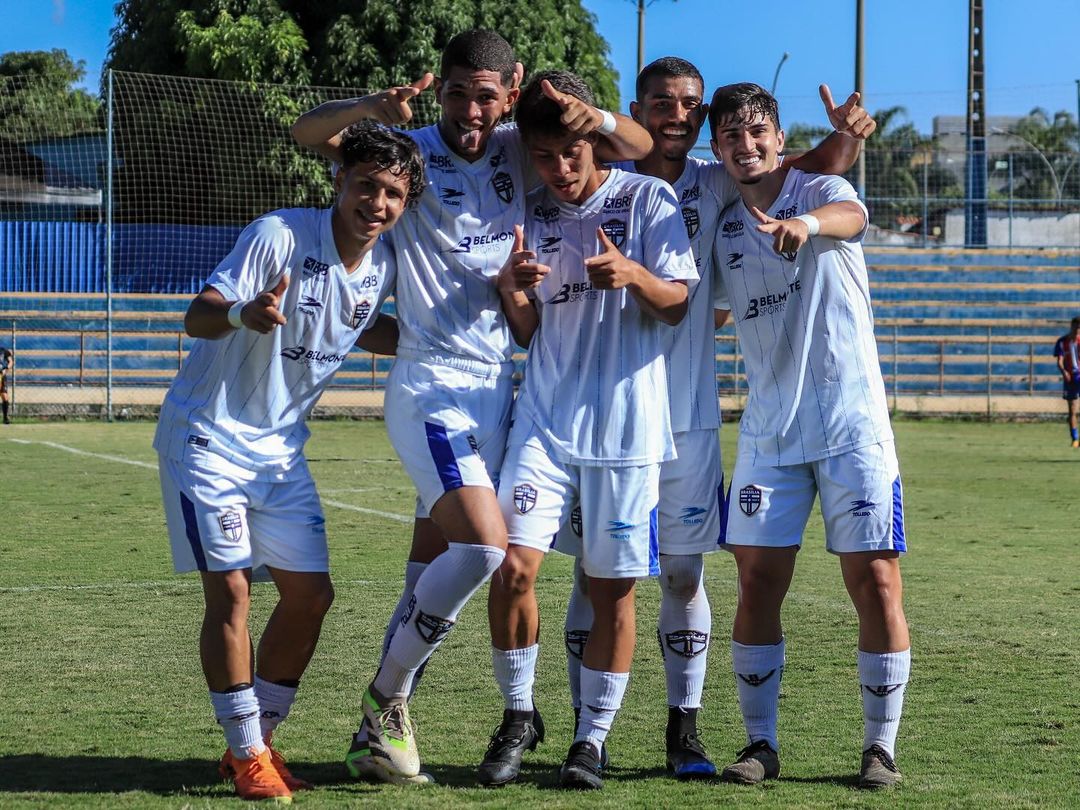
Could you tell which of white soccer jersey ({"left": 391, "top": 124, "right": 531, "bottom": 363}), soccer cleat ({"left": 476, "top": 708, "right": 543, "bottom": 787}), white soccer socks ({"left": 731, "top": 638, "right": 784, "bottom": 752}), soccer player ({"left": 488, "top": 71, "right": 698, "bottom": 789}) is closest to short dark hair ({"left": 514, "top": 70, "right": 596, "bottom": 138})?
soccer player ({"left": 488, "top": 71, "right": 698, "bottom": 789})

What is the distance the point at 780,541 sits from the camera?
14.8ft

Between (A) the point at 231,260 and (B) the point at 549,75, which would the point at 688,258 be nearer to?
(B) the point at 549,75

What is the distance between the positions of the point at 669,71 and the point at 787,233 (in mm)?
859

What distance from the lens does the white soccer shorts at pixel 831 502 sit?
447 cm

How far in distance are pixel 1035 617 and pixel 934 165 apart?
26.3 metres

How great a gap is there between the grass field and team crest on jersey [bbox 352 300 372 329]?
1.41 meters

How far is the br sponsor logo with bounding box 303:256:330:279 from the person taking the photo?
4.41m

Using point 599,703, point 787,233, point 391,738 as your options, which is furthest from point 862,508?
point 391,738

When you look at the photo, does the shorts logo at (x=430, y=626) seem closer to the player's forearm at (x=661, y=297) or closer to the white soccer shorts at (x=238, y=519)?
the white soccer shorts at (x=238, y=519)

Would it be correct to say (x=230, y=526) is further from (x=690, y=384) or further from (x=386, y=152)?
(x=690, y=384)

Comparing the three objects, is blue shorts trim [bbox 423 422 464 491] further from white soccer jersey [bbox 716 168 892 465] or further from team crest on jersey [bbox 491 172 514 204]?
white soccer jersey [bbox 716 168 892 465]

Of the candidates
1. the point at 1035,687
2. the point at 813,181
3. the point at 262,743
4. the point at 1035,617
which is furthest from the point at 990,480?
the point at 262,743

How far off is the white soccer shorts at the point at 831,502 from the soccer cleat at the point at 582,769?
78 centimetres

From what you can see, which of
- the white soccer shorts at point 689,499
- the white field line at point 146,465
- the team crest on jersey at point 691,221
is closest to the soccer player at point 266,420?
the team crest on jersey at point 691,221
